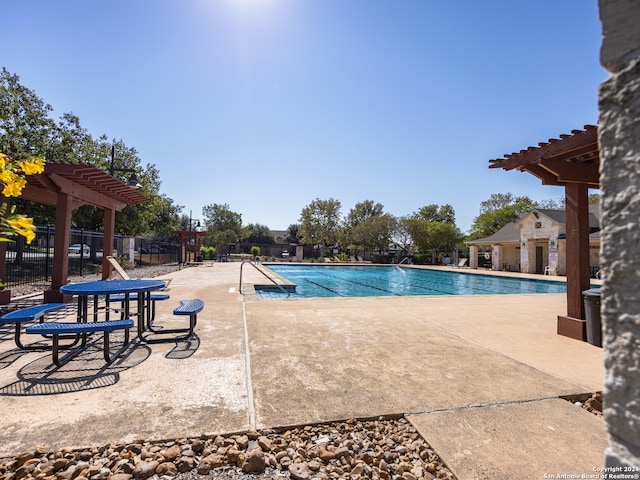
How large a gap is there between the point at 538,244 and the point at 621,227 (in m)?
25.3

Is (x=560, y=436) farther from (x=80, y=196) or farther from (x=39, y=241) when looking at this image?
(x=39, y=241)

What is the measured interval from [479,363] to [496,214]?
126ft

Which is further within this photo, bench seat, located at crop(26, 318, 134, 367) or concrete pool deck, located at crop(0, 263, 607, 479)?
bench seat, located at crop(26, 318, 134, 367)

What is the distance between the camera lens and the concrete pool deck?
2.11m

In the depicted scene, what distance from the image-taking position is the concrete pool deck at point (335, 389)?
6.91ft

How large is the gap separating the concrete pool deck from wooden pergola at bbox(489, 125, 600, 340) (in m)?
0.49

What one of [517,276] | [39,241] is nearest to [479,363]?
[39,241]

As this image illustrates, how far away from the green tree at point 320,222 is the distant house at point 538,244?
18.3m

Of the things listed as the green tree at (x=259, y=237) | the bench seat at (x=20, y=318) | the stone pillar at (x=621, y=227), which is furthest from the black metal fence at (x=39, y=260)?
the green tree at (x=259, y=237)

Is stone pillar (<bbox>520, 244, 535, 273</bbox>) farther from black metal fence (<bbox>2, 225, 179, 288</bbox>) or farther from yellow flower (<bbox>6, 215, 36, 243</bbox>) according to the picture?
yellow flower (<bbox>6, 215, 36, 243</bbox>)

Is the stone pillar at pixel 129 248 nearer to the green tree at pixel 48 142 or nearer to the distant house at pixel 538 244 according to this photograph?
the green tree at pixel 48 142

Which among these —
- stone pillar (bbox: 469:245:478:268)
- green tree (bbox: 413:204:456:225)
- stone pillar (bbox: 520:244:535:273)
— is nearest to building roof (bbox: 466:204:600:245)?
stone pillar (bbox: 469:245:478:268)

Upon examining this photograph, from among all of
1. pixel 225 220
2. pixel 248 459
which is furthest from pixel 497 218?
pixel 248 459

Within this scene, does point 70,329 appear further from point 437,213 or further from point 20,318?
point 437,213
